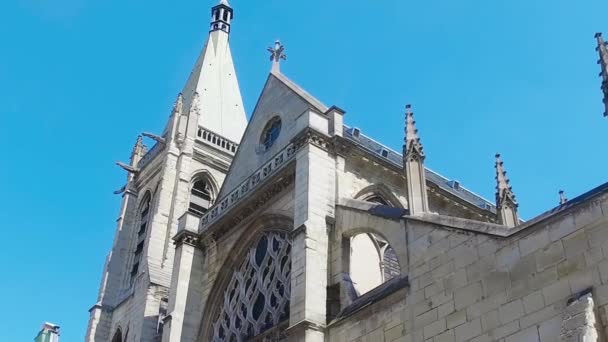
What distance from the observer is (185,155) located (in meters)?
31.4

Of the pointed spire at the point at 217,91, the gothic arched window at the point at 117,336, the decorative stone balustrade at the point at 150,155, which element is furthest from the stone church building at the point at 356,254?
the pointed spire at the point at 217,91

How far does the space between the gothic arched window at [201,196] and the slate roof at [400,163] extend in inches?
535

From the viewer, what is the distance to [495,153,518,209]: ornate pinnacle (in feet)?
50.6

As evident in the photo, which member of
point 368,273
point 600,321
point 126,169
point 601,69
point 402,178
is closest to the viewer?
point 600,321

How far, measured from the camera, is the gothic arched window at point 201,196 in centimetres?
3109

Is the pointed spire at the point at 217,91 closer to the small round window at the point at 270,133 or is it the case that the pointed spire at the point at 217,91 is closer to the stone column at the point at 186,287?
the small round window at the point at 270,133

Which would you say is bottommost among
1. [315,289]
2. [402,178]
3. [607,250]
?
[607,250]

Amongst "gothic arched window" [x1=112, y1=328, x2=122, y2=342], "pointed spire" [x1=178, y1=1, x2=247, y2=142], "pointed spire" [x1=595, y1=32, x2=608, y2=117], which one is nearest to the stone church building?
"pointed spire" [x1=595, y1=32, x2=608, y2=117]

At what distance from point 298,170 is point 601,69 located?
7146 mm

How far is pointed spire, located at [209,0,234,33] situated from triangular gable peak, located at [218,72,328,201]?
25.3 metres

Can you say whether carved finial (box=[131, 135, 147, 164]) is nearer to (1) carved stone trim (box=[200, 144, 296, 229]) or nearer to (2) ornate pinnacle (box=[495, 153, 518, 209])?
(1) carved stone trim (box=[200, 144, 296, 229])

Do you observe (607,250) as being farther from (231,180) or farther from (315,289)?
(231,180)

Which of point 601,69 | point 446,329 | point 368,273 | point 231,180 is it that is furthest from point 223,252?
point 601,69

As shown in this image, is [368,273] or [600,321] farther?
[368,273]
